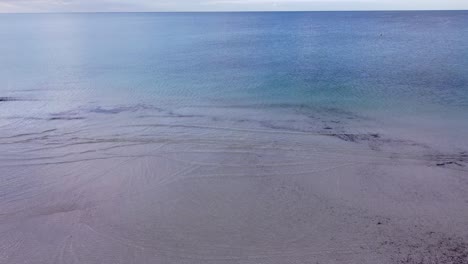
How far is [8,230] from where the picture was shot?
A: 10.9 metres

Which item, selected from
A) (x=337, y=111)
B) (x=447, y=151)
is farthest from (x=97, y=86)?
(x=447, y=151)

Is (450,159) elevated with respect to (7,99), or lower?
lower

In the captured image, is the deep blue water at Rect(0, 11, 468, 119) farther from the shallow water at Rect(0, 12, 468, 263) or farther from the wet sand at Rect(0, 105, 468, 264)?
the wet sand at Rect(0, 105, 468, 264)

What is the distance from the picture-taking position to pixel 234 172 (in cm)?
1448

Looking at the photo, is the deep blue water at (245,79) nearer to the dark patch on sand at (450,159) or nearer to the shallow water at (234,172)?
the shallow water at (234,172)

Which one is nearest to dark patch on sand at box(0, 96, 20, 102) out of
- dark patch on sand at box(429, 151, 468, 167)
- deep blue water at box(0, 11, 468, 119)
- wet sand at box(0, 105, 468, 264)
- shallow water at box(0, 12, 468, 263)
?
shallow water at box(0, 12, 468, 263)

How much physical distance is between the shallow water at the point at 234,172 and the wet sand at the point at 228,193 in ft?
0.17

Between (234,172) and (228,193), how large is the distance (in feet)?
5.17

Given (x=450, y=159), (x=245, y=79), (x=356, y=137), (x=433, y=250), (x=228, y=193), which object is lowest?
(x=433, y=250)

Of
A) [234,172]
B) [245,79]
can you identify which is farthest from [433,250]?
[245,79]

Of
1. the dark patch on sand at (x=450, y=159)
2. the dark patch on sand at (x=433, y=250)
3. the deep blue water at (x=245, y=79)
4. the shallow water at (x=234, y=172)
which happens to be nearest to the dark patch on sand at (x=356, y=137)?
the shallow water at (x=234, y=172)

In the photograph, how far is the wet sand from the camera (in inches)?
397

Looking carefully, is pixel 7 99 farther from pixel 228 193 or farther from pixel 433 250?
pixel 433 250

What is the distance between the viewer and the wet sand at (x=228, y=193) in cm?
1009
